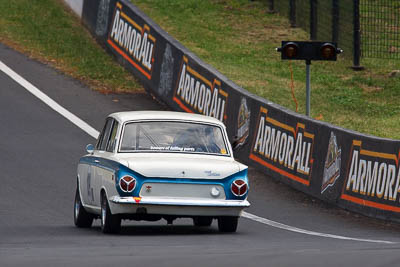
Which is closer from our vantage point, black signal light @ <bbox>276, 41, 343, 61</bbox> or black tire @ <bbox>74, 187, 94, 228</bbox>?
black tire @ <bbox>74, 187, 94, 228</bbox>

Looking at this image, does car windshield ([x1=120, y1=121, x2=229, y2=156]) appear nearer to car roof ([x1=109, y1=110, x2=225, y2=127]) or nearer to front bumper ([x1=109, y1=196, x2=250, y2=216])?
car roof ([x1=109, y1=110, x2=225, y2=127])

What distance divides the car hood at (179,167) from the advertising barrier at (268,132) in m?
0.77

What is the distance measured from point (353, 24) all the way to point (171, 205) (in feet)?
59.4

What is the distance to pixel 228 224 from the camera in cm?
1299

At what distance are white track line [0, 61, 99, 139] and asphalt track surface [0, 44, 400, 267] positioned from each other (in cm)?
16

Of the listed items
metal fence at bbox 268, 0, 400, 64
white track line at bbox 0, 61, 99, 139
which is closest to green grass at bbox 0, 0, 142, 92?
white track line at bbox 0, 61, 99, 139

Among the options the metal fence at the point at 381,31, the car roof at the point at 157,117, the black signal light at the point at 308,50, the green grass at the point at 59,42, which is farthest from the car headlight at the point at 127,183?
the metal fence at the point at 381,31

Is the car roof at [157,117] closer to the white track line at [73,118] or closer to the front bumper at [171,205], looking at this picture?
the front bumper at [171,205]

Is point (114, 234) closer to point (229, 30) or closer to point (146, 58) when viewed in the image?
point (146, 58)

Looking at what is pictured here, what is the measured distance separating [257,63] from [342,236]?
17073mm

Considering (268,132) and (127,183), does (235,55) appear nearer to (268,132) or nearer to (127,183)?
(268,132)

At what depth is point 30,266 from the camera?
29.6 feet

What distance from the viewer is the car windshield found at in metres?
12.8

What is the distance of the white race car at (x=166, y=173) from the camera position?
12141 mm
